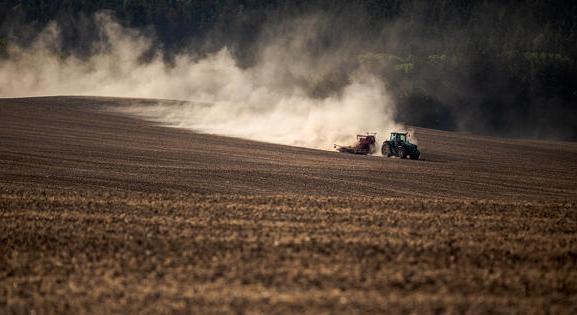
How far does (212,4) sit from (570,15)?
78.9m

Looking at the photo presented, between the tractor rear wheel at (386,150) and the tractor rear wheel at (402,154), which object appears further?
the tractor rear wheel at (386,150)

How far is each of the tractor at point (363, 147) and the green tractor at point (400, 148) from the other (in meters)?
0.82

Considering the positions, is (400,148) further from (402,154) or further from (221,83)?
(221,83)

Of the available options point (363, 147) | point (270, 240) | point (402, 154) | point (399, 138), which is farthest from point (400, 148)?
point (270, 240)

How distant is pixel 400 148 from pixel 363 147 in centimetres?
231

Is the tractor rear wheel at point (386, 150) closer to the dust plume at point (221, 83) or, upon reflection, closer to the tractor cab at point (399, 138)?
the tractor cab at point (399, 138)

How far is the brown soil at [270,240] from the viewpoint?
10133 millimetres

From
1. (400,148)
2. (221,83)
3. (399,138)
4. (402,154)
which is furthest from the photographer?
(221,83)

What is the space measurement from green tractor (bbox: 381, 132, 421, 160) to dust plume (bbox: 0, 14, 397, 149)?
21.6 feet

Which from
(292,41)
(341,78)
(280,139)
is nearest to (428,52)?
(292,41)

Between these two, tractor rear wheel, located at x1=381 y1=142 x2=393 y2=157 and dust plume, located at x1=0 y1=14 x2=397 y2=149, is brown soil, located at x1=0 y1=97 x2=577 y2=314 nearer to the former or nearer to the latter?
tractor rear wheel, located at x1=381 y1=142 x2=393 y2=157

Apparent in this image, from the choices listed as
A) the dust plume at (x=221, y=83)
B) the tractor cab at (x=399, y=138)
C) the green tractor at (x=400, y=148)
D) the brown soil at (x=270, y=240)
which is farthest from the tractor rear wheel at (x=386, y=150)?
the brown soil at (x=270, y=240)

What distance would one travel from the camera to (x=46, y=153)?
29.3m

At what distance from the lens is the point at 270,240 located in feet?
44.5
